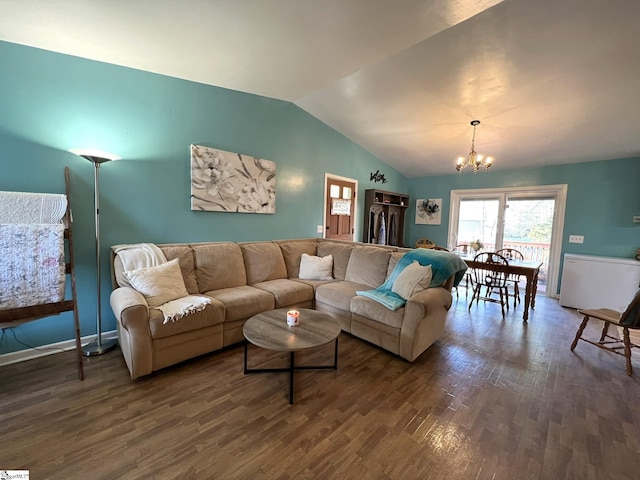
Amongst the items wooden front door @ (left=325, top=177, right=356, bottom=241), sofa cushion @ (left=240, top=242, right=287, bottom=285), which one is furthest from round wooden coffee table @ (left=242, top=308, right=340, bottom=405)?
wooden front door @ (left=325, top=177, right=356, bottom=241)

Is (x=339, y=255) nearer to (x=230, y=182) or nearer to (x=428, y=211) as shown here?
(x=230, y=182)

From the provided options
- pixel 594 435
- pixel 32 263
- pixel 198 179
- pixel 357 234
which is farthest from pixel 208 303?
pixel 357 234

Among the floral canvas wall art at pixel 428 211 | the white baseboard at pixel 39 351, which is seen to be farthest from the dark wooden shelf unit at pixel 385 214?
the white baseboard at pixel 39 351

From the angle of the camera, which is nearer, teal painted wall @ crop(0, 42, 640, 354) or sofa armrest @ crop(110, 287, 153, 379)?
sofa armrest @ crop(110, 287, 153, 379)

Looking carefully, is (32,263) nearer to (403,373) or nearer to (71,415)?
(71,415)

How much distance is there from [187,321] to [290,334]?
→ 87 cm

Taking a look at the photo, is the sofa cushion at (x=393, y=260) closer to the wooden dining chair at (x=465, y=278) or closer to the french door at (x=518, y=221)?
the wooden dining chair at (x=465, y=278)

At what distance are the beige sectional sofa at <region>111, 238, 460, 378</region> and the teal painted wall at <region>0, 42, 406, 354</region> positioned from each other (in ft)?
1.17

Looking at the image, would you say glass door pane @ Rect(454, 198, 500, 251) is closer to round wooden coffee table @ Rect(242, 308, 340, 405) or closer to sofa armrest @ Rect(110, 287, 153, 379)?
round wooden coffee table @ Rect(242, 308, 340, 405)

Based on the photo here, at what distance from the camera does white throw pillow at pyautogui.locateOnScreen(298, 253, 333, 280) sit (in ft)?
11.1

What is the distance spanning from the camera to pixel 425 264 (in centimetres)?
259

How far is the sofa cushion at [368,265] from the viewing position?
3000 mm

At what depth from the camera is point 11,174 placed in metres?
2.04

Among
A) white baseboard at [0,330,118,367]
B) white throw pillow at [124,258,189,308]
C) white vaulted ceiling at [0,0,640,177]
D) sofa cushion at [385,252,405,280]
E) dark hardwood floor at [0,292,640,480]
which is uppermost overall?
white vaulted ceiling at [0,0,640,177]
